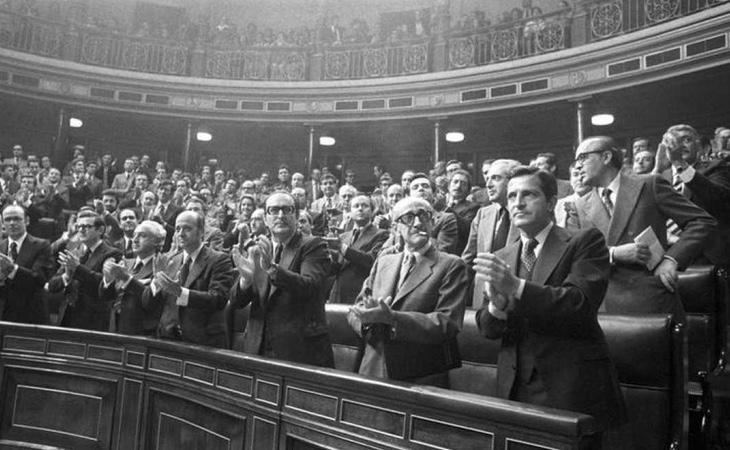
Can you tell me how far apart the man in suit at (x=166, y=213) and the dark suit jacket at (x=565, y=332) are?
18.4ft

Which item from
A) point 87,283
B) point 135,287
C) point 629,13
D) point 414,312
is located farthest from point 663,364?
point 629,13

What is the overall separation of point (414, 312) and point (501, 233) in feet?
4.03

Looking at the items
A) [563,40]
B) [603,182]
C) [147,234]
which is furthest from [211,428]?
[563,40]

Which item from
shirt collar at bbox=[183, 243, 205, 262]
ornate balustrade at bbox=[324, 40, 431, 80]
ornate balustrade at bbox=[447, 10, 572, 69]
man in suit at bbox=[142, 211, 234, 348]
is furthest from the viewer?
ornate balustrade at bbox=[324, 40, 431, 80]

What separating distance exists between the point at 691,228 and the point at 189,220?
8.96 ft

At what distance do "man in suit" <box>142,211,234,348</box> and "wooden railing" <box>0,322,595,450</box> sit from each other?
242 millimetres

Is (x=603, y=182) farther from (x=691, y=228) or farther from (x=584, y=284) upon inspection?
(x=584, y=284)

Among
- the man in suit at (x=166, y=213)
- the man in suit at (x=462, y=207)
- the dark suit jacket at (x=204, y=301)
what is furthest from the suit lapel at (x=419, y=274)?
the man in suit at (x=166, y=213)

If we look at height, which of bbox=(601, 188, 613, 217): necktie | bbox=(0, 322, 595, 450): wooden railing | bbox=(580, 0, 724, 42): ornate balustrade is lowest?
bbox=(0, 322, 595, 450): wooden railing

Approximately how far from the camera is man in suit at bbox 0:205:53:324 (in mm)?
4629

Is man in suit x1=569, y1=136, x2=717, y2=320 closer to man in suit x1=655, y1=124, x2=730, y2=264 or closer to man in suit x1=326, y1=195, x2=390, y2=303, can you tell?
man in suit x1=655, y1=124, x2=730, y2=264

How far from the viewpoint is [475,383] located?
112 inches

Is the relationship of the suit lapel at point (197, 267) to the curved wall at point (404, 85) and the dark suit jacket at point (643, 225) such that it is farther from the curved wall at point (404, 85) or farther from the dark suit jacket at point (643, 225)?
the curved wall at point (404, 85)

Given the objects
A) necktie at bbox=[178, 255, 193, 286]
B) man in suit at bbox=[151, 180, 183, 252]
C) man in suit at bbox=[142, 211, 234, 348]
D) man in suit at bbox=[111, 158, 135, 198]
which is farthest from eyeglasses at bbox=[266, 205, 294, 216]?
man in suit at bbox=[111, 158, 135, 198]
